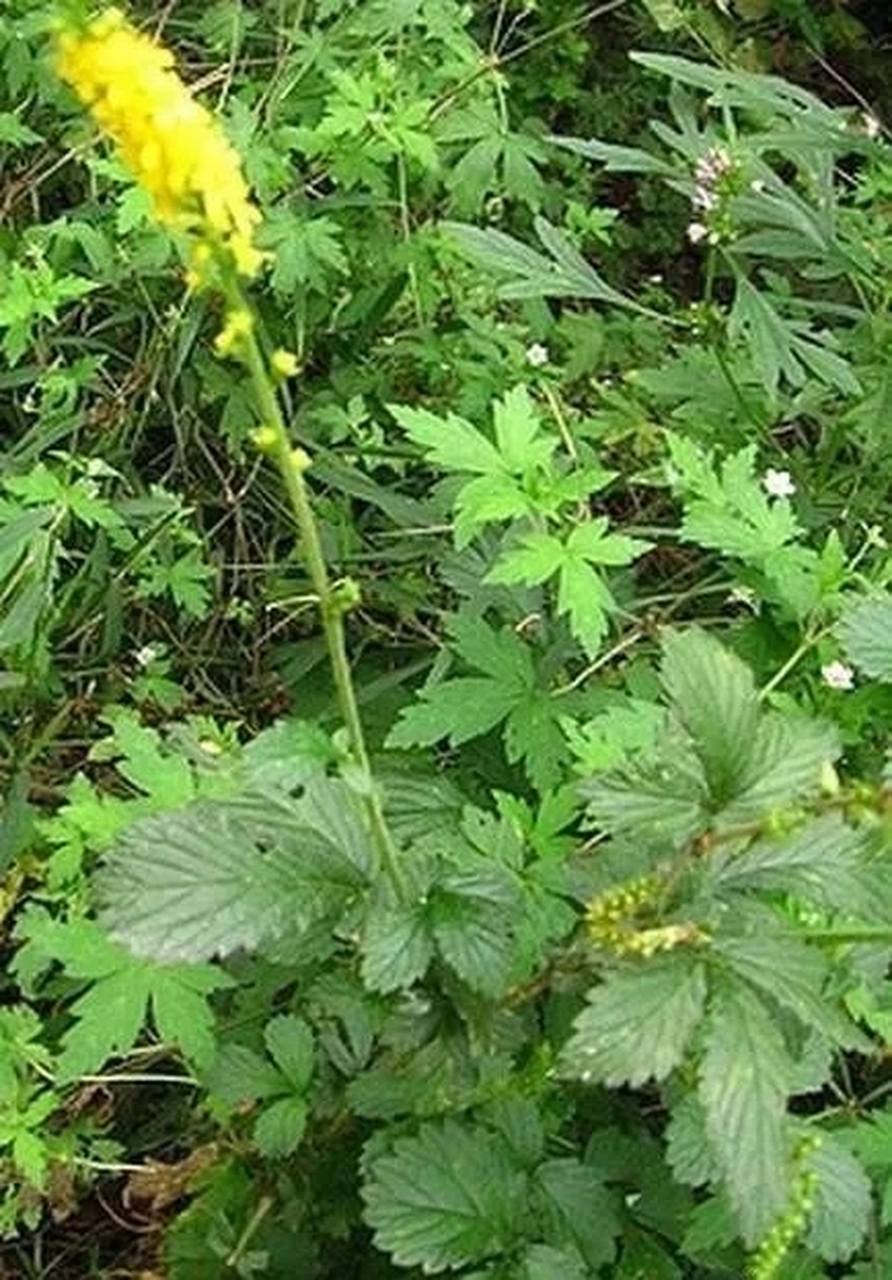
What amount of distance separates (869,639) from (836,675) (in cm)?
26

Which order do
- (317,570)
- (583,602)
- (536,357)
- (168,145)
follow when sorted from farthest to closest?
(536,357)
(583,602)
(317,570)
(168,145)

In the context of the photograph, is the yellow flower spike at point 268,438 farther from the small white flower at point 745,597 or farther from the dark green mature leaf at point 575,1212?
the small white flower at point 745,597

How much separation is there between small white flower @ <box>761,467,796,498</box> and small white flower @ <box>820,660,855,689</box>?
337 millimetres

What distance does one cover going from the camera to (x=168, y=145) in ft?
3.55

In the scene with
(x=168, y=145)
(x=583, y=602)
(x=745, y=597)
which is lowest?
(x=745, y=597)

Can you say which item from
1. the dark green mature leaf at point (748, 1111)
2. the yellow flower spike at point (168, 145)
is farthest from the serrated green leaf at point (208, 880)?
the yellow flower spike at point (168, 145)

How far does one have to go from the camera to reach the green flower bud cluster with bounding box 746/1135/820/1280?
1.33 m

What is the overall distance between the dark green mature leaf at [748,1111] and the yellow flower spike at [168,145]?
564 mm

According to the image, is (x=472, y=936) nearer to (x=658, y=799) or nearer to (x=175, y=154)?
(x=658, y=799)

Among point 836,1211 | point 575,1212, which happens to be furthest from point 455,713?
point 836,1211

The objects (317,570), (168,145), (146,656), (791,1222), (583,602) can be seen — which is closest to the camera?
(168,145)

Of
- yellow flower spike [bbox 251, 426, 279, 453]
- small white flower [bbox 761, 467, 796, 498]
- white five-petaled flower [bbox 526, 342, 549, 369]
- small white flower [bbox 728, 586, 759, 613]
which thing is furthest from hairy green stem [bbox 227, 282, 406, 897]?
white five-petaled flower [bbox 526, 342, 549, 369]

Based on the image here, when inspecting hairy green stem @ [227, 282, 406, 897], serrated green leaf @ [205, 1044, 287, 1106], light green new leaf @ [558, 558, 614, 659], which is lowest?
serrated green leaf @ [205, 1044, 287, 1106]

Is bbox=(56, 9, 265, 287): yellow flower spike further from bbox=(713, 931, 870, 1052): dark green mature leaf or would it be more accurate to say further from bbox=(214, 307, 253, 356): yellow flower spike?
bbox=(713, 931, 870, 1052): dark green mature leaf
